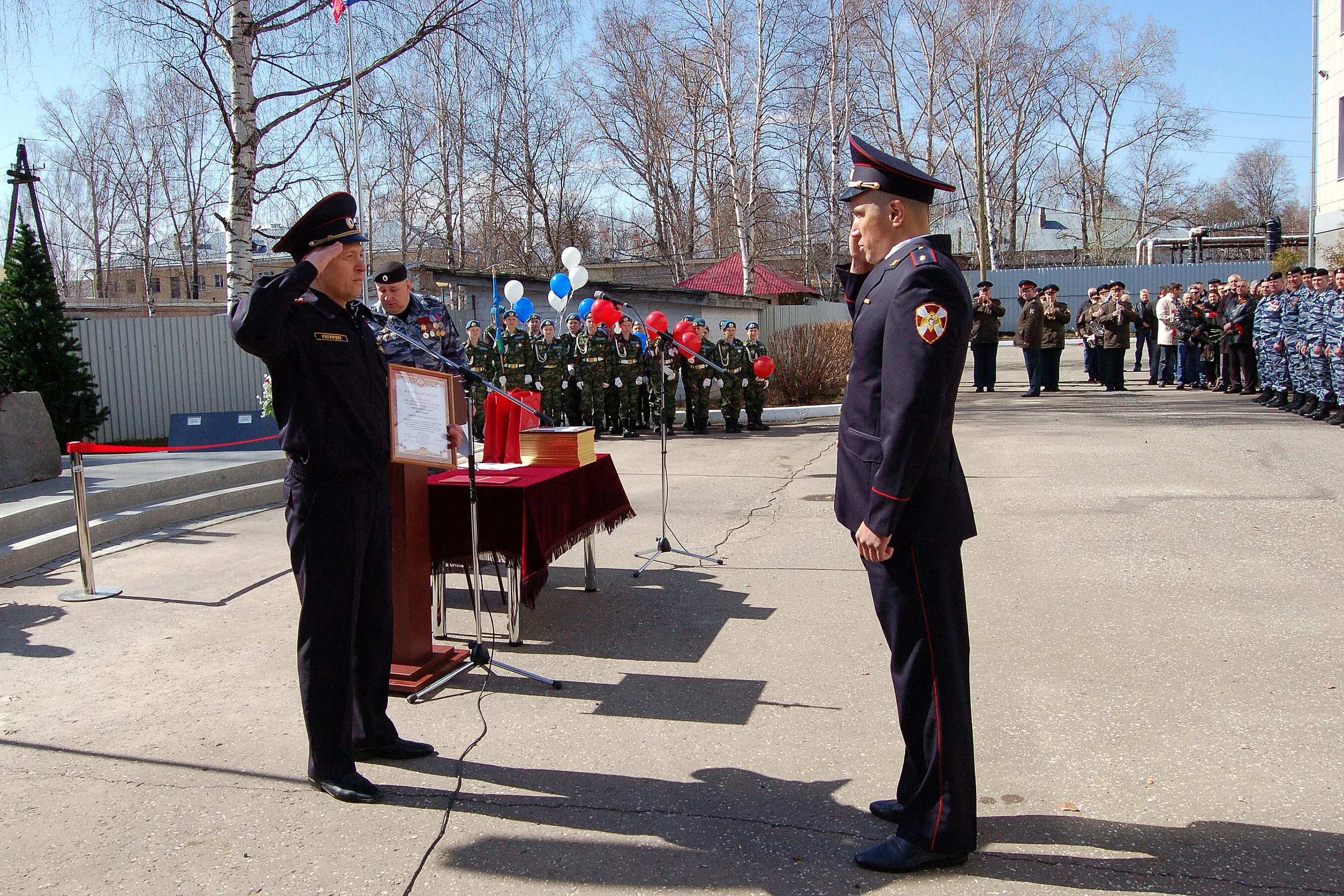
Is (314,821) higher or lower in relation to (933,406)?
lower

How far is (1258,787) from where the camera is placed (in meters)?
3.46

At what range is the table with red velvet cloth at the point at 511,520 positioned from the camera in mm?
5098

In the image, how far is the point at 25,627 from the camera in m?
5.73

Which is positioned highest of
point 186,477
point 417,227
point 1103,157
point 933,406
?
point 1103,157

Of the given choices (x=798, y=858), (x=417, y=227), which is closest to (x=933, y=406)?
(x=798, y=858)

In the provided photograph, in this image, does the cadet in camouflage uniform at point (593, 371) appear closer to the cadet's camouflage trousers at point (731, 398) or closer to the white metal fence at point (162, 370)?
the cadet's camouflage trousers at point (731, 398)

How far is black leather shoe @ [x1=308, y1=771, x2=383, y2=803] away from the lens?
3.54 m

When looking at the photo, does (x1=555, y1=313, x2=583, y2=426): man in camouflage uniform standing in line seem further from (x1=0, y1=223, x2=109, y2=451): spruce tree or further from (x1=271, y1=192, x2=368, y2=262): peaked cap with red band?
(x1=271, y1=192, x2=368, y2=262): peaked cap with red band

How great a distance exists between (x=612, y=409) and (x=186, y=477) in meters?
7.84

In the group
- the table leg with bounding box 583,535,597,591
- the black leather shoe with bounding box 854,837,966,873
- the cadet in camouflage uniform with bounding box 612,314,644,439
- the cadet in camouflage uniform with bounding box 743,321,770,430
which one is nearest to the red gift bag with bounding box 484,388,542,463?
the table leg with bounding box 583,535,597,591

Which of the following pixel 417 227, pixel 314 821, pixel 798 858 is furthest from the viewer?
pixel 417 227

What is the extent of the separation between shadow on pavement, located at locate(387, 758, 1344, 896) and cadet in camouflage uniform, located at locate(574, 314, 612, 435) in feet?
40.6

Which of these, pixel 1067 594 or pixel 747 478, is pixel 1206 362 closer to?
pixel 747 478

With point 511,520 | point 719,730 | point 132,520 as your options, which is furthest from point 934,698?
point 132,520
